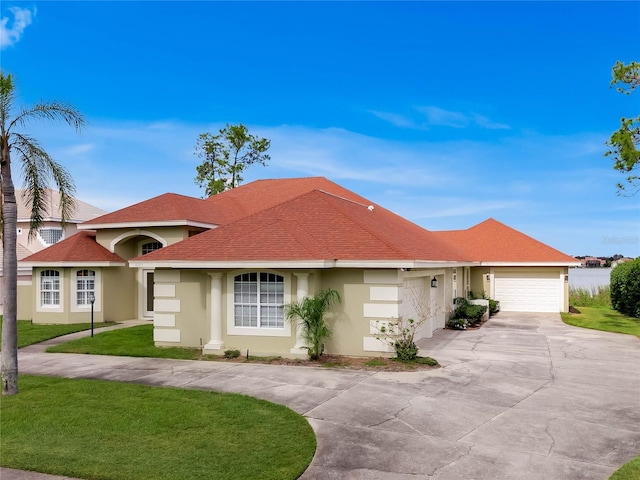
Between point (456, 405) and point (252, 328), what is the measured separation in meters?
6.63

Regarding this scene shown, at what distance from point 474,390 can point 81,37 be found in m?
16.9

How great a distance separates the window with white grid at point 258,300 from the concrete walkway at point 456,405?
1.63 meters

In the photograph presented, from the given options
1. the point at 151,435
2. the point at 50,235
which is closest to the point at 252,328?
the point at 151,435

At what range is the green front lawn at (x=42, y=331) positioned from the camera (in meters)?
16.7

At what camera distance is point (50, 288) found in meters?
21.1

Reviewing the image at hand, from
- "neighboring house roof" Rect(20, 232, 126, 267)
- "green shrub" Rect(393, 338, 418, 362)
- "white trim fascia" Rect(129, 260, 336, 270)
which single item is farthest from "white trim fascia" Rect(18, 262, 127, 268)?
"green shrub" Rect(393, 338, 418, 362)

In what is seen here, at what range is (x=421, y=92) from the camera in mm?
21125

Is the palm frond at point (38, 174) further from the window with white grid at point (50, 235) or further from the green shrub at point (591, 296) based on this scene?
the green shrub at point (591, 296)

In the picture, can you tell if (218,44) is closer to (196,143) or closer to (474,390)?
(474,390)

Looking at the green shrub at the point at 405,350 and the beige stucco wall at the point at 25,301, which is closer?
the green shrub at the point at 405,350

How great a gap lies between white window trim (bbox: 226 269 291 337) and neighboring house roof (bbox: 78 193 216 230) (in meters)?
7.34

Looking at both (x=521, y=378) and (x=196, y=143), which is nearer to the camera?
(x=521, y=378)

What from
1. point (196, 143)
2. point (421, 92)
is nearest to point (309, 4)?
point (421, 92)

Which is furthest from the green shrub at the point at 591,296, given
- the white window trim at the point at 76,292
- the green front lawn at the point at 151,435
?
the green front lawn at the point at 151,435
